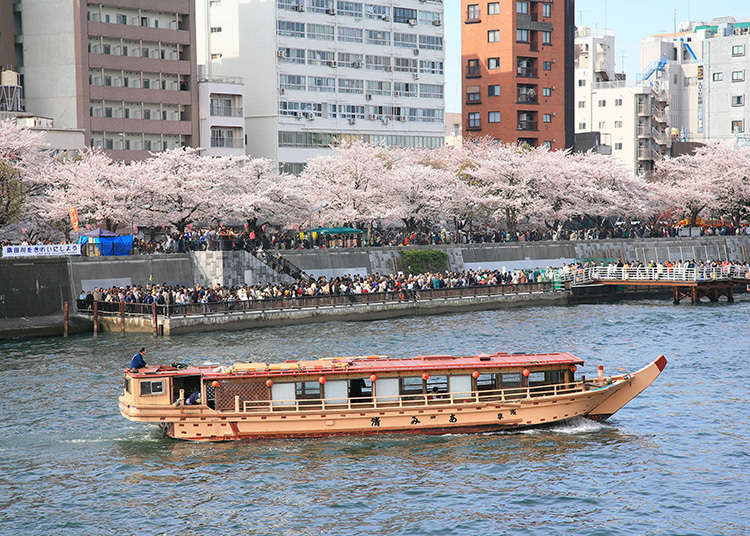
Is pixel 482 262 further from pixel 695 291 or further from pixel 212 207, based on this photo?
pixel 212 207

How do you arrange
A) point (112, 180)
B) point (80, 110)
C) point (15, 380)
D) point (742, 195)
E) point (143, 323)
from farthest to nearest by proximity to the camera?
1. point (742, 195)
2. point (80, 110)
3. point (112, 180)
4. point (143, 323)
5. point (15, 380)

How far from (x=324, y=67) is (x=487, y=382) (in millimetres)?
79919

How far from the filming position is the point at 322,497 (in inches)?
1256

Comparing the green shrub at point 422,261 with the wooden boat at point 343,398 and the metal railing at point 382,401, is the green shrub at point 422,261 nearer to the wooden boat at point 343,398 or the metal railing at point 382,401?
the wooden boat at point 343,398

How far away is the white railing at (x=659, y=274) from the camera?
85.0 meters

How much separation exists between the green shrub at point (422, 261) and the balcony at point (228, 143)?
26.0 metres

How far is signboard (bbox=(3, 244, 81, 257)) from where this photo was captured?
220 feet

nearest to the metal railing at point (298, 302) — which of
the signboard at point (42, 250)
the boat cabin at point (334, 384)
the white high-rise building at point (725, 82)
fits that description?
the signboard at point (42, 250)

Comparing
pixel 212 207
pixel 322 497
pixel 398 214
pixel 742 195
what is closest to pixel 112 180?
pixel 212 207

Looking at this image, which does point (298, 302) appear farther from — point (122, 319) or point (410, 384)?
point (410, 384)

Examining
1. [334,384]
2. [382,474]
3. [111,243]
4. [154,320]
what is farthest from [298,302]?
[382,474]

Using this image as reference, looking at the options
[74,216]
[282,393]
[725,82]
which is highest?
[725,82]

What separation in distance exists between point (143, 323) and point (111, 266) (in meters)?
8.08

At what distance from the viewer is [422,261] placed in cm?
8856
